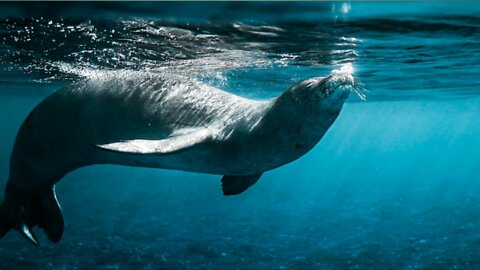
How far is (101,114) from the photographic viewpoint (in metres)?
5.80

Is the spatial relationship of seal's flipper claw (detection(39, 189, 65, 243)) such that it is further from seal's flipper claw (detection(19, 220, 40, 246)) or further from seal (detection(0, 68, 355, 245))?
seal's flipper claw (detection(19, 220, 40, 246))

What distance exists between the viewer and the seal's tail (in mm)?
7145

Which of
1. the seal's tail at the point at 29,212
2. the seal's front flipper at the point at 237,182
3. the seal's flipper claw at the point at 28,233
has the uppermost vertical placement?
the seal's front flipper at the point at 237,182

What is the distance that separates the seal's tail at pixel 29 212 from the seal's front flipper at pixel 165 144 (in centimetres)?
330

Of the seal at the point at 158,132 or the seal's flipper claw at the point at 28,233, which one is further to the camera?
the seal's flipper claw at the point at 28,233

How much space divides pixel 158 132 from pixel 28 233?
11.3ft

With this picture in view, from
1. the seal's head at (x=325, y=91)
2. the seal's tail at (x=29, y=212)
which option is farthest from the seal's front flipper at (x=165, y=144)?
the seal's tail at (x=29, y=212)

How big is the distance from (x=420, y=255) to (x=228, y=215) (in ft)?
30.1

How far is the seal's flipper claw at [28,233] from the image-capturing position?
693 centimetres

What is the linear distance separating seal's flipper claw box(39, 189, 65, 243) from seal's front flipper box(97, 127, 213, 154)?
131 inches

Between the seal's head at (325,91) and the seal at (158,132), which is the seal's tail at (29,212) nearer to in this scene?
the seal at (158,132)

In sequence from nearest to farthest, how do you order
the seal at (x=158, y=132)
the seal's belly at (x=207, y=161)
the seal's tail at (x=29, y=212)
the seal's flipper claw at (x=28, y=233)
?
the seal at (x=158, y=132)
the seal's belly at (x=207, y=161)
the seal's flipper claw at (x=28, y=233)
the seal's tail at (x=29, y=212)

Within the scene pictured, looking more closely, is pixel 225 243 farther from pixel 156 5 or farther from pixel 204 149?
pixel 204 149

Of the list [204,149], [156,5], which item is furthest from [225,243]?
[204,149]
